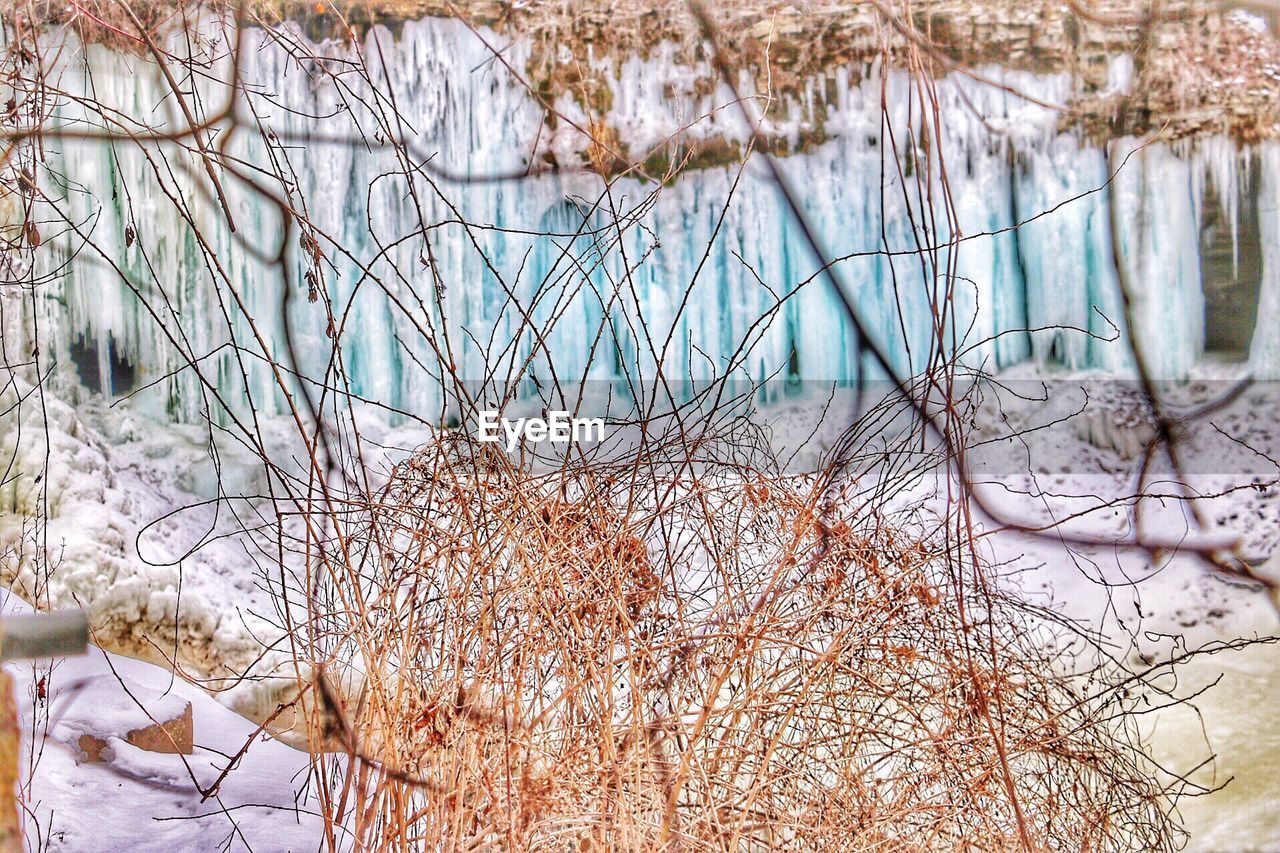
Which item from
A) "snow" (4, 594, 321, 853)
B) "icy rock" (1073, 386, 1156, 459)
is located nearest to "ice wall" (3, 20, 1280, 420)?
"icy rock" (1073, 386, 1156, 459)

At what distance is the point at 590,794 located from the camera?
63.4 inches

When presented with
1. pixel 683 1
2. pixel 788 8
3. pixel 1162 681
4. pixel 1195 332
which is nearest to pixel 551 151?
pixel 683 1

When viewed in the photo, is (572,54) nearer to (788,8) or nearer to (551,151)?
(551,151)

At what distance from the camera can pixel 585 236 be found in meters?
2.21

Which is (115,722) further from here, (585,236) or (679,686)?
(585,236)

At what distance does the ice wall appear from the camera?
7.16ft

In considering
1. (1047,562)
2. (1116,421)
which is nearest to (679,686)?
(1047,562)

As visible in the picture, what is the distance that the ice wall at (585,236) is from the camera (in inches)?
85.9

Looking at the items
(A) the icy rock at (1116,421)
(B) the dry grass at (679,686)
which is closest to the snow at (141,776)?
(B) the dry grass at (679,686)

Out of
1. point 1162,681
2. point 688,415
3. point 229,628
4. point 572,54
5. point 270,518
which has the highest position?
point 572,54

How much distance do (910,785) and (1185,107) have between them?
1529mm

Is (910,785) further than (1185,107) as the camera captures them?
No

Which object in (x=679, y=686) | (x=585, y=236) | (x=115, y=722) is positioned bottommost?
(x=115, y=722)

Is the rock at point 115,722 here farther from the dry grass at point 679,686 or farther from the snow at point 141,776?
the dry grass at point 679,686
